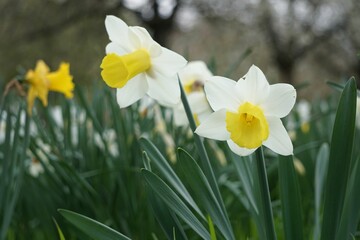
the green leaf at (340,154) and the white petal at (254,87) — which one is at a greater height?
the white petal at (254,87)

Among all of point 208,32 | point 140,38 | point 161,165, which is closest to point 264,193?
point 161,165

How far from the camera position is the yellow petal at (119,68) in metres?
0.73

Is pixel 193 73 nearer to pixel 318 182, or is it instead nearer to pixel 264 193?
pixel 318 182

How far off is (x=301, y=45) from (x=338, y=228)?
1391 centimetres

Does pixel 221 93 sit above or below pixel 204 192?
above

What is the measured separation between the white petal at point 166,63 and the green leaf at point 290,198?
0.62ft

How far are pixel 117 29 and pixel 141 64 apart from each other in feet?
0.20

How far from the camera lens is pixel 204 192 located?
76 centimetres

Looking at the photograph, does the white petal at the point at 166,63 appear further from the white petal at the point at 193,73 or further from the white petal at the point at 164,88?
the white petal at the point at 193,73

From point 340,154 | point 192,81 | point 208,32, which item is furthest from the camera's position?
point 208,32

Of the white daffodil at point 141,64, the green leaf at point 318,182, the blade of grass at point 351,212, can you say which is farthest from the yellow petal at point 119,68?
the green leaf at point 318,182

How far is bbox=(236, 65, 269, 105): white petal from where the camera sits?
705mm

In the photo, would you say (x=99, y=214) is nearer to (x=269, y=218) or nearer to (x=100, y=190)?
(x=100, y=190)

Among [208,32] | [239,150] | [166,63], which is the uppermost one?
[166,63]
